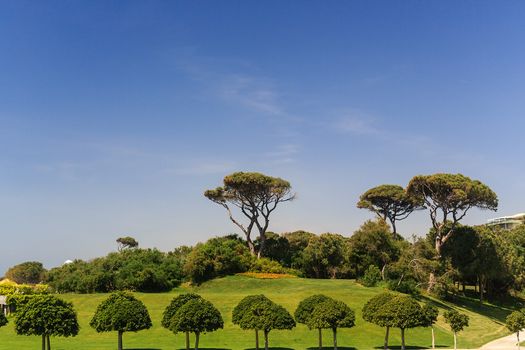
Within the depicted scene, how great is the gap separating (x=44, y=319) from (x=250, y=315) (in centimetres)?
1395

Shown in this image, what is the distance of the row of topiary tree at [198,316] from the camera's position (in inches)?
1368

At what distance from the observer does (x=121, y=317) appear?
1406 inches

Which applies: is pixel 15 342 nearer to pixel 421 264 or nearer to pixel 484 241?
pixel 421 264

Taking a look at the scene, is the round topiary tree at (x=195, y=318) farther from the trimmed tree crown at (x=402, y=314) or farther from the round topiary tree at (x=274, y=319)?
A: the trimmed tree crown at (x=402, y=314)

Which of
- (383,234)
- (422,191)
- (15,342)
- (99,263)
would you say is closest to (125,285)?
(99,263)

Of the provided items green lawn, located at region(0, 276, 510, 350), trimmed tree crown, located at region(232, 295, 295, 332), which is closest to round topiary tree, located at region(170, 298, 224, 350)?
trimmed tree crown, located at region(232, 295, 295, 332)

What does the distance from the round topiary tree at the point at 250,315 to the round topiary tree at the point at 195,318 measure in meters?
1.79

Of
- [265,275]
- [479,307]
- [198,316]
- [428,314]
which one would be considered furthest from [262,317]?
[479,307]

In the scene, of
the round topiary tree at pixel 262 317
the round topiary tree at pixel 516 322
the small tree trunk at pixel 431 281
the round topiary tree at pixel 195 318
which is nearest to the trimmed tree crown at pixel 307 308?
the round topiary tree at pixel 262 317

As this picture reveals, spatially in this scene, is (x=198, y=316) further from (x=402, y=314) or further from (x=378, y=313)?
(x=402, y=314)

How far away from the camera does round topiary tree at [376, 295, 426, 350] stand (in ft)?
126

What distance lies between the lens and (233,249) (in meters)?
73.6

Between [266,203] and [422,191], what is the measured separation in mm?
24739

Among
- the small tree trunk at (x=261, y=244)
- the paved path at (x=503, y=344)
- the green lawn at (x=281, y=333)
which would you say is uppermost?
the small tree trunk at (x=261, y=244)
